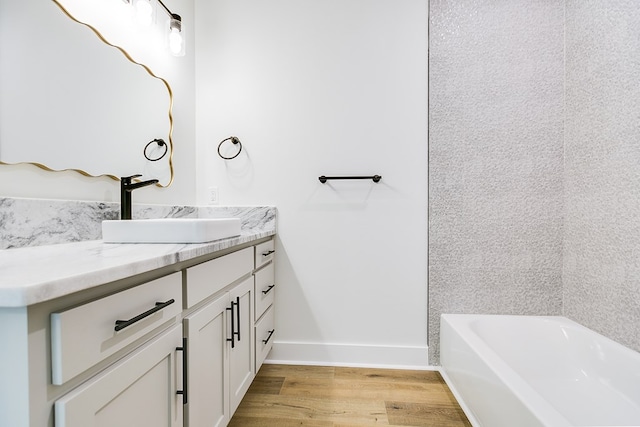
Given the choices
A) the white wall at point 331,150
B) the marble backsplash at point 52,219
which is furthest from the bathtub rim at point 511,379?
the marble backsplash at point 52,219

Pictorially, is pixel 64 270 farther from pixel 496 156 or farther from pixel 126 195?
pixel 496 156

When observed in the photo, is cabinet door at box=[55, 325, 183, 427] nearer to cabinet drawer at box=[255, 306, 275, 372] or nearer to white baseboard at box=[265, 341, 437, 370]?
cabinet drawer at box=[255, 306, 275, 372]

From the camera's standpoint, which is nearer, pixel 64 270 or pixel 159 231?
pixel 64 270

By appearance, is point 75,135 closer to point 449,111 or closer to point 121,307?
point 121,307

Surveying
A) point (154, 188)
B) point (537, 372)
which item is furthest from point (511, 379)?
point (154, 188)

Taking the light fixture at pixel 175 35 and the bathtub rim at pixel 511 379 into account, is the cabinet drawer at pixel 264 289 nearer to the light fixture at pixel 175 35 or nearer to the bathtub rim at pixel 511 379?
the bathtub rim at pixel 511 379

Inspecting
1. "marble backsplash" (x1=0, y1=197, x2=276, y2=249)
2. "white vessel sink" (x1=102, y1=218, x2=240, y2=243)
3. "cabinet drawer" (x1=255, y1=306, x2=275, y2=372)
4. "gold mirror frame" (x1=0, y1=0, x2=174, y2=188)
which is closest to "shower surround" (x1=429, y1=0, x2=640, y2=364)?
"cabinet drawer" (x1=255, y1=306, x2=275, y2=372)

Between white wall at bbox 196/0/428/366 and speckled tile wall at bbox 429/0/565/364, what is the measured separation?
11 cm

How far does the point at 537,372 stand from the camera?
1.68 m

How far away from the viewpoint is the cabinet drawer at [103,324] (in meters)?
0.56

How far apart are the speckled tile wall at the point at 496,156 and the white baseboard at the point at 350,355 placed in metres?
0.17

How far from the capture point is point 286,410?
160 cm

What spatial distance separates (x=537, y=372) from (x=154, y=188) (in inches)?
85.7

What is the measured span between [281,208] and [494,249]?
1.29m
